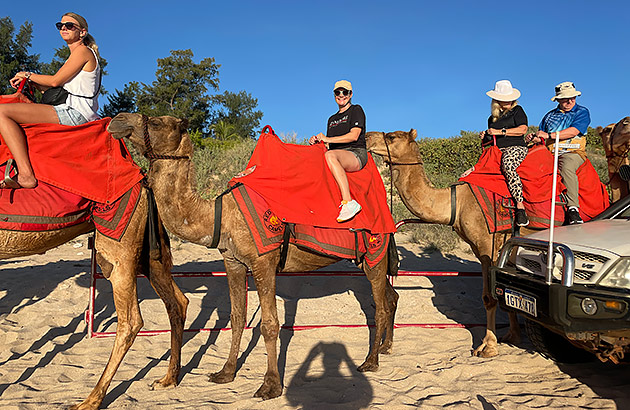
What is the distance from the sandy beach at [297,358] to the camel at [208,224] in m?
0.37

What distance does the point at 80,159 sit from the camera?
3.89 meters

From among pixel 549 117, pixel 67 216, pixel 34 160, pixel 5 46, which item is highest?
pixel 5 46

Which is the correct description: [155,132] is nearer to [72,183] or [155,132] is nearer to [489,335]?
[72,183]

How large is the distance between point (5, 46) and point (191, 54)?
1190cm

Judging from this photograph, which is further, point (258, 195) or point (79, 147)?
point (258, 195)

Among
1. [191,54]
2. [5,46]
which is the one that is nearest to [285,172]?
[5,46]

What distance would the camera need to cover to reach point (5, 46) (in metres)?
28.4

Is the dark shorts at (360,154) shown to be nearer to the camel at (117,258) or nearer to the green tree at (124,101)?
the camel at (117,258)

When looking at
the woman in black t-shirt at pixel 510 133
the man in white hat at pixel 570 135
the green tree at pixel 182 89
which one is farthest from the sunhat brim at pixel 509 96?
the green tree at pixel 182 89

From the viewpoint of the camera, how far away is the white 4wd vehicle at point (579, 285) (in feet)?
10.2

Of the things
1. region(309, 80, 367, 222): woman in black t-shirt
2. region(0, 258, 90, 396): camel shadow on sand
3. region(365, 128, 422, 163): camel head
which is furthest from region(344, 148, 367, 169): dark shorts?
region(0, 258, 90, 396): camel shadow on sand

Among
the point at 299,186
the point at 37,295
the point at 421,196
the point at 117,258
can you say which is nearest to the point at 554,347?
the point at 421,196

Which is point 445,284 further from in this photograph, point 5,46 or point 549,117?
point 5,46

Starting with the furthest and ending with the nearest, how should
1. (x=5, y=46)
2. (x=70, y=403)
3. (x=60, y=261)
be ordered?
(x=5, y=46) < (x=60, y=261) < (x=70, y=403)
